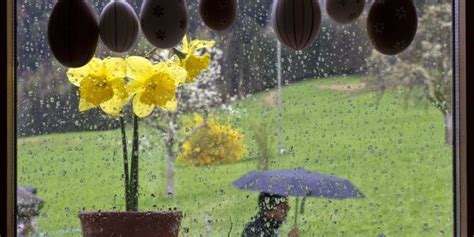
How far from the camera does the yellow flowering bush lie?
0.94 m

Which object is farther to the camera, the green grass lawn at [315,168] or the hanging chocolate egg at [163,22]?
the green grass lawn at [315,168]

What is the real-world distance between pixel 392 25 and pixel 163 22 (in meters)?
0.23

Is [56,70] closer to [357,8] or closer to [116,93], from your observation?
[116,93]

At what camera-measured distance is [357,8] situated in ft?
2.54

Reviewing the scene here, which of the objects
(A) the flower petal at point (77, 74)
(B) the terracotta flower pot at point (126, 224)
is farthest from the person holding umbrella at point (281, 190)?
(A) the flower petal at point (77, 74)

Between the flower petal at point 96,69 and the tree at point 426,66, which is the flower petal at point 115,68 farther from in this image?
the tree at point 426,66

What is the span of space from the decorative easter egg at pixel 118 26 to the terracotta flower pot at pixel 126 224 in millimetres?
206

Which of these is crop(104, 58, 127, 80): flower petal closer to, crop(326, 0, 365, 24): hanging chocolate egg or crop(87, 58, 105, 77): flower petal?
crop(87, 58, 105, 77): flower petal

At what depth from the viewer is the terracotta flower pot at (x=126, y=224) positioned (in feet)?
2.87

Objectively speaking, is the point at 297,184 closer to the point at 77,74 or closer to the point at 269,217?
the point at 269,217

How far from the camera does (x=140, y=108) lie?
2.97 feet

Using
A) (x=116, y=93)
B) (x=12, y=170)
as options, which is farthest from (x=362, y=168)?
(x=12, y=170)

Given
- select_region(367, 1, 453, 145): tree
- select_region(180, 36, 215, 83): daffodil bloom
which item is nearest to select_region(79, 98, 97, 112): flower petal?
select_region(180, 36, 215, 83): daffodil bloom

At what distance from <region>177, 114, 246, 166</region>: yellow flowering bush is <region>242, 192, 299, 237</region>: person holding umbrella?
6 cm
